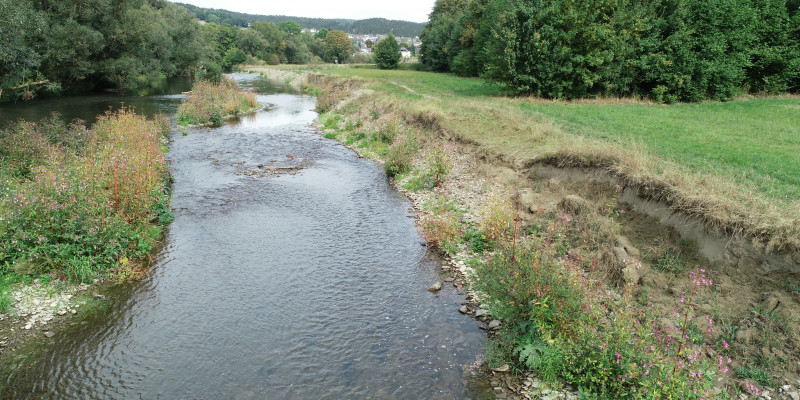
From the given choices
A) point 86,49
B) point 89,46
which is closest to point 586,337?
point 86,49

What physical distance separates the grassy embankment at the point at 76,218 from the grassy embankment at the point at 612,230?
8.03 meters

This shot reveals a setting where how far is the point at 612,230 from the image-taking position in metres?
11.0

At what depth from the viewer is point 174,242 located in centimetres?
1324

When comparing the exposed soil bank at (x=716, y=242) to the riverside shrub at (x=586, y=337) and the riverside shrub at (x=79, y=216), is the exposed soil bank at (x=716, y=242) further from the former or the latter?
the riverside shrub at (x=79, y=216)

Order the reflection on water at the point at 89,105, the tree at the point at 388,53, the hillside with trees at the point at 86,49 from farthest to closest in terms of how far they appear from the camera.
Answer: the tree at the point at 388,53 < the hillside with trees at the point at 86,49 < the reflection on water at the point at 89,105

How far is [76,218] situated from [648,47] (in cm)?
3033

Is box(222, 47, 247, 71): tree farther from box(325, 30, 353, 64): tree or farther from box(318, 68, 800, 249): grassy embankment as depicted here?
box(318, 68, 800, 249): grassy embankment

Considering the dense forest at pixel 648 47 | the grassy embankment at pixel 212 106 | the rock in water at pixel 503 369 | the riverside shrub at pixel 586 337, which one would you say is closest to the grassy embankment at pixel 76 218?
the rock in water at pixel 503 369

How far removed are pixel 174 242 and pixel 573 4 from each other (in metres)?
26.1

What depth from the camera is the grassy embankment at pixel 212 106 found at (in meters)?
32.2

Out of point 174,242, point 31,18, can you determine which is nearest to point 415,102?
point 174,242

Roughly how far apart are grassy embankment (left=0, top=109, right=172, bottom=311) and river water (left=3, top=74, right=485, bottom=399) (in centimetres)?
86

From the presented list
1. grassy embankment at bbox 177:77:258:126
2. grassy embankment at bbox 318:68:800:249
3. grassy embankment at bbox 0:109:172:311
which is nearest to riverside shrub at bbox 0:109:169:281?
grassy embankment at bbox 0:109:172:311

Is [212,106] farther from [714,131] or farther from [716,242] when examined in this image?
[716,242]
